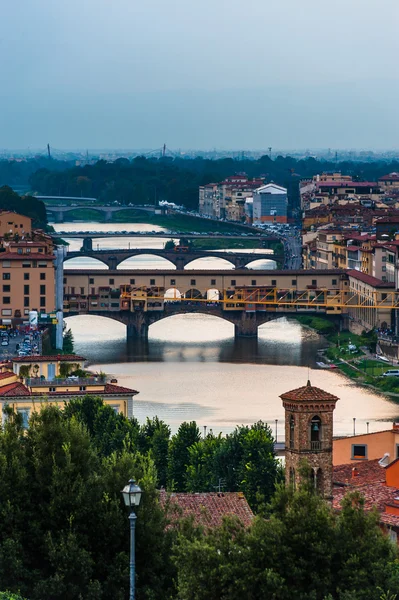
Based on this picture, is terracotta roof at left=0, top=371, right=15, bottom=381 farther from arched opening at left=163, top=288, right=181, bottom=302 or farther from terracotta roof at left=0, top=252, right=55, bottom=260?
arched opening at left=163, top=288, right=181, bottom=302

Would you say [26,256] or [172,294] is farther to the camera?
[172,294]

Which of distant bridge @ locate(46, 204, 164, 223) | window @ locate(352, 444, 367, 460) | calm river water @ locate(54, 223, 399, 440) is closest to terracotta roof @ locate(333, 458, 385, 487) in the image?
window @ locate(352, 444, 367, 460)

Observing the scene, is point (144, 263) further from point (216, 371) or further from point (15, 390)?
point (15, 390)

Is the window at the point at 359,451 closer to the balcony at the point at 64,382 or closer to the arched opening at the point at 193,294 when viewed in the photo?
the balcony at the point at 64,382

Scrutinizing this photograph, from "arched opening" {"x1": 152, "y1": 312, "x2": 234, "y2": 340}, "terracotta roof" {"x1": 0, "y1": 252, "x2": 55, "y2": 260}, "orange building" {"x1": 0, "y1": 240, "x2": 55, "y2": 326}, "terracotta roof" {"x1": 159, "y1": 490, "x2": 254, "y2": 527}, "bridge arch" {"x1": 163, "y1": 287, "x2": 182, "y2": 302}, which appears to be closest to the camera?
"terracotta roof" {"x1": 159, "y1": 490, "x2": 254, "y2": 527}

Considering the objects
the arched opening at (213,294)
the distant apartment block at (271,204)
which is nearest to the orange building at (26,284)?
the arched opening at (213,294)

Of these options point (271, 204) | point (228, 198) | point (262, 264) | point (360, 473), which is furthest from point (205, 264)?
point (360, 473)
